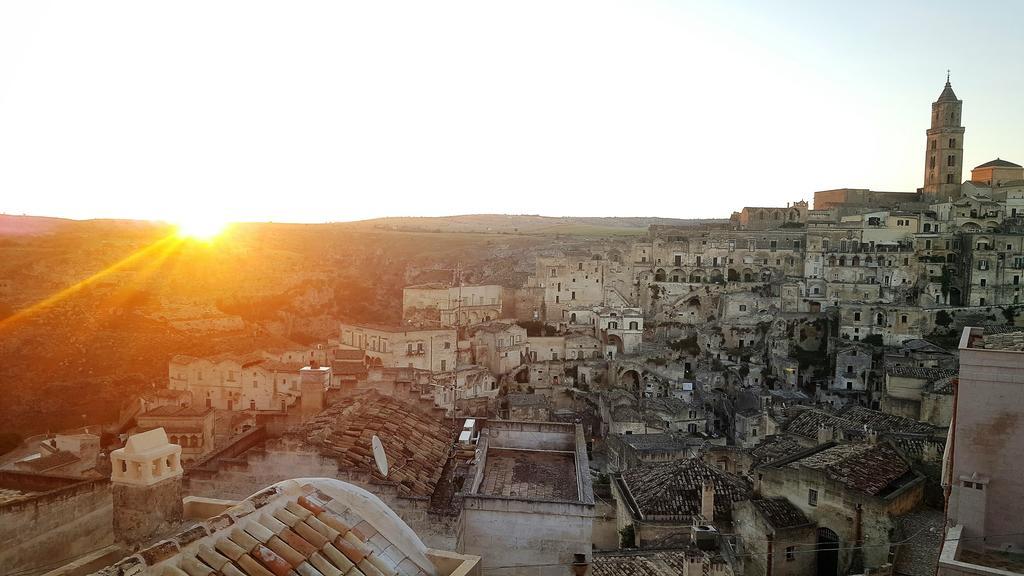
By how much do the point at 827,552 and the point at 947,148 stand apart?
7691 cm

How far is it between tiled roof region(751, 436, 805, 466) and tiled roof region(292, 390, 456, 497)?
14.2 m

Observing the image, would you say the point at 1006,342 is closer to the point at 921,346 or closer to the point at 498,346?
the point at 498,346

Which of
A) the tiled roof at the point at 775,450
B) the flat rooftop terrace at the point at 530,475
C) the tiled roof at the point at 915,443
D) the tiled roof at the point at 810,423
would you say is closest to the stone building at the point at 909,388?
the tiled roof at the point at 810,423

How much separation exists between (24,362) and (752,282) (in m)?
68.0

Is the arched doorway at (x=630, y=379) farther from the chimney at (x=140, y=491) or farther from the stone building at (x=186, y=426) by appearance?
the chimney at (x=140, y=491)

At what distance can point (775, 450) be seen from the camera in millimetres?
25828

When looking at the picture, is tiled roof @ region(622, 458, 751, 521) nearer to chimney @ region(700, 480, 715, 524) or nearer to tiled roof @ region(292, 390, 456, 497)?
chimney @ region(700, 480, 715, 524)

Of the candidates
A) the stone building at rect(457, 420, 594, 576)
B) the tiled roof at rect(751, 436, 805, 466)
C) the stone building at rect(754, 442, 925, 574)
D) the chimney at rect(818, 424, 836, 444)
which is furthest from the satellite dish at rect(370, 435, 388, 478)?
the chimney at rect(818, 424, 836, 444)

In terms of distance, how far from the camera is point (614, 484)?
71.4 ft

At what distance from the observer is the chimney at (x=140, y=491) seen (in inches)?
301

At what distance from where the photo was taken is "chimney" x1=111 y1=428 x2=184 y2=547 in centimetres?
764

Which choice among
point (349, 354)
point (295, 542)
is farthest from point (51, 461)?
point (349, 354)

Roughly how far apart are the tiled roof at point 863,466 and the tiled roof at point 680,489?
2.16m

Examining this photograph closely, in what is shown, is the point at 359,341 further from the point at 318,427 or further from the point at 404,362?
the point at 318,427
